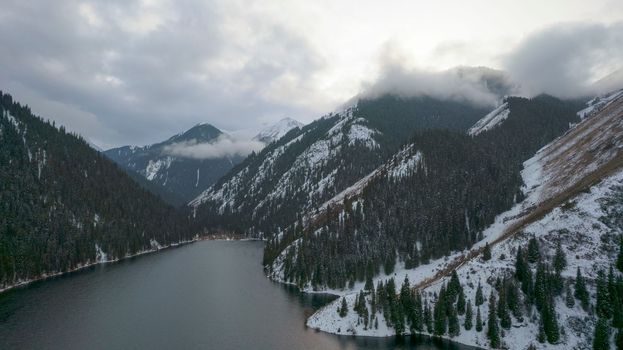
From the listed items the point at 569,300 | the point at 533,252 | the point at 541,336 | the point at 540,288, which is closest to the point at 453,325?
the point at 541,336

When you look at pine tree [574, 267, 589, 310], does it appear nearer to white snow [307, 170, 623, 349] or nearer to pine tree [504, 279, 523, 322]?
white snow [307, 170, 623, 349]

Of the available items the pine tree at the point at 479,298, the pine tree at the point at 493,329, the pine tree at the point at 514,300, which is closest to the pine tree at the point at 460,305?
the pine tree at the point at 479,298

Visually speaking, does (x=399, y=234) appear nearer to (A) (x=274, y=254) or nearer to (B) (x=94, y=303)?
(A) (x=274, y=254)

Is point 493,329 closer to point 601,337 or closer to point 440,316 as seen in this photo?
point 440,316

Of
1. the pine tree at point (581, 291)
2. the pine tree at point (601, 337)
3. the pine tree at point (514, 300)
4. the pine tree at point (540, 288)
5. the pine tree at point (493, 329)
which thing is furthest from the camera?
the pine tree at point (514, 300)

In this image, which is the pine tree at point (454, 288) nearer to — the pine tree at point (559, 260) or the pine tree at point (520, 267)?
the pine tree at point (520, 267)

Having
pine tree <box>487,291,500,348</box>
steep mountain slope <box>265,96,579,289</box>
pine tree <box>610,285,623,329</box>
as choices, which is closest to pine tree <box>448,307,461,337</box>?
pine tree <box>487,291,500,348</box>

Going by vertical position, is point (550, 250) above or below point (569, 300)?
above

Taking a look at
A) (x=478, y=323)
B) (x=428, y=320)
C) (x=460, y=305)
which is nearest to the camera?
(x=478, y=323)
